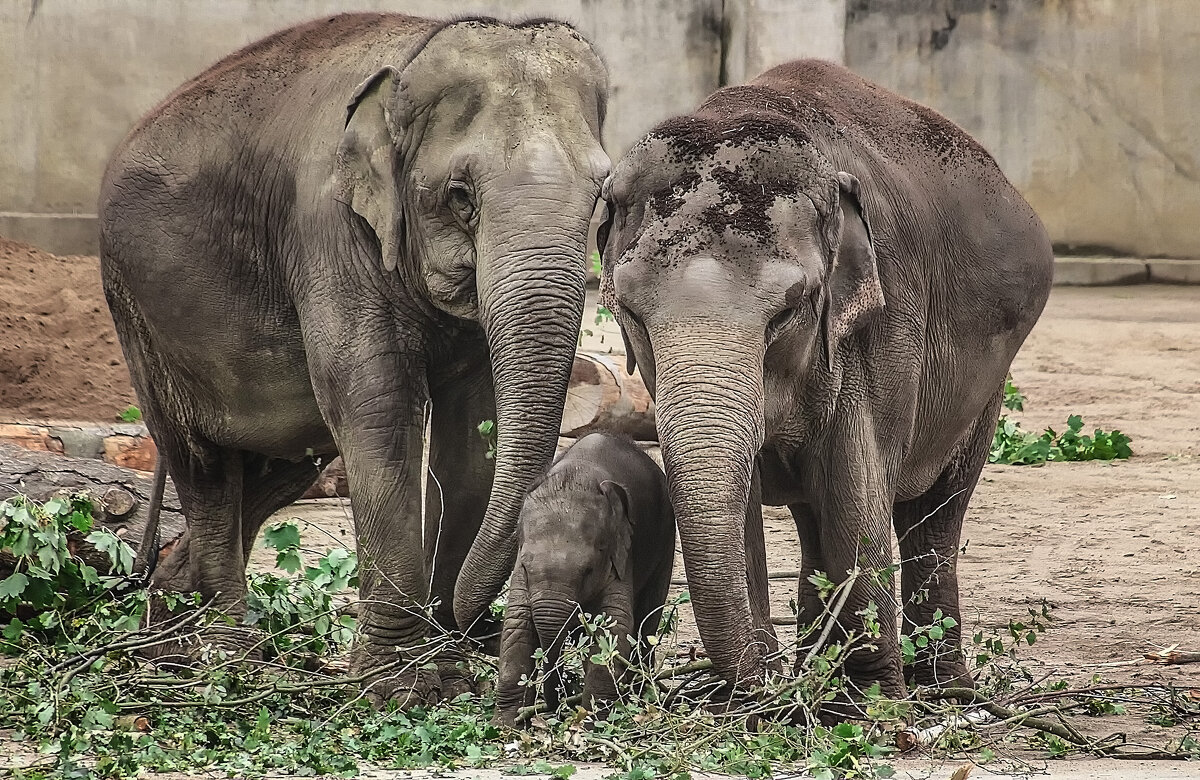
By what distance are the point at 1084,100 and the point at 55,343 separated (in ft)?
26.2

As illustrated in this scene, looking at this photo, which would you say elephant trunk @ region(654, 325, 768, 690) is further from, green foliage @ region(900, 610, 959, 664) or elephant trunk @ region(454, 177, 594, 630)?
elephant trunk @ region(454, 177, 594, 630)

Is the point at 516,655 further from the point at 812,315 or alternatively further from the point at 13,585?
the point at 13,585

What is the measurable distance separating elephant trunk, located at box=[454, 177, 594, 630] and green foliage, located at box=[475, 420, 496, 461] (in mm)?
320

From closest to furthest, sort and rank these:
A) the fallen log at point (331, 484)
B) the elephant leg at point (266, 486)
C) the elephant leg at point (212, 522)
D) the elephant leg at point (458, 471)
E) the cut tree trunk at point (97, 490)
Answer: the elephant leg at point (458, 471) → the elephant leg at point (212, 522) → the cut tree trunk at point (97, 490) → the elephant leg at point (266, 486) → the fallen log at point (331, 484)

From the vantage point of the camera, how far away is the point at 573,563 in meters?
5.35

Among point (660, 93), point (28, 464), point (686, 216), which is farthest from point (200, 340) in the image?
point (660, 93)

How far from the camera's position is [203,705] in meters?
5.55

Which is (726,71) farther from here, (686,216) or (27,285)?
(686,216)

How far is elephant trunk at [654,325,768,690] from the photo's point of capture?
4750 millimetres

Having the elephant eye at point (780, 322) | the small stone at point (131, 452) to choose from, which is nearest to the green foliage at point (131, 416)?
the small stone at point (131, 452)

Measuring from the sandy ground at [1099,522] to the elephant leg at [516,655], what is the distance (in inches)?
47.8

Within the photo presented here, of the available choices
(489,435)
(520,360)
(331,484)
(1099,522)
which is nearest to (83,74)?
(331,484)

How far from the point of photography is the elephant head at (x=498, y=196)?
18.1 ft

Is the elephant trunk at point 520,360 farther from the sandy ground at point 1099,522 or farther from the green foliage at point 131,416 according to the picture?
the green foliage at point 131,416
